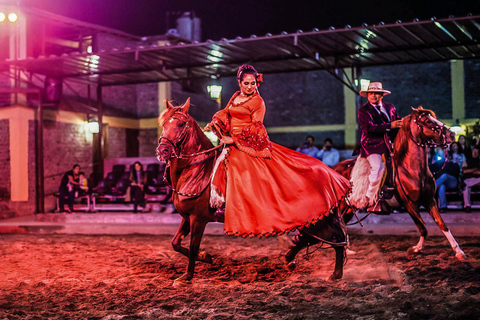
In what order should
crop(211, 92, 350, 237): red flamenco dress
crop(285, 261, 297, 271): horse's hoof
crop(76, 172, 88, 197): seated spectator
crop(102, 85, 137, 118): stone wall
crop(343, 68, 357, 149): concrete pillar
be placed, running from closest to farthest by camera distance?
1. crop(211, 92, 350, 237): red flamenco dress
2. crop(285, 261, 297, 271): horse's hoof
3. crop(76, 172, 88, 197): seated spectator
4. crop(102, 85, 137, 118): stone wall
5. crop(343, 68, 357, 149): concrete pillar

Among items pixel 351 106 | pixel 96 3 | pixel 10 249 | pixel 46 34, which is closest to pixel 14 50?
pixel 46 34

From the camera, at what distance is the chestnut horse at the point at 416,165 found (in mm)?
7053

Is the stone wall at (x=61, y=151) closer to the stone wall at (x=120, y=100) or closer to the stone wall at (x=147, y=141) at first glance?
the stone wall at (x=120, y=100)

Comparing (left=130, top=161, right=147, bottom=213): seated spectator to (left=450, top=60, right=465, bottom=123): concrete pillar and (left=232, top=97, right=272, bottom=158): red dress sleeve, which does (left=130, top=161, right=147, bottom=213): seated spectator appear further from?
(left=450, top=60, right=465, bottom=123): concrete pillar

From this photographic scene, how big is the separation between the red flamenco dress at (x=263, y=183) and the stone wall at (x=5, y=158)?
12783mm

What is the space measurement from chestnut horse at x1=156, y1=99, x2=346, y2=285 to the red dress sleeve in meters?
0.51

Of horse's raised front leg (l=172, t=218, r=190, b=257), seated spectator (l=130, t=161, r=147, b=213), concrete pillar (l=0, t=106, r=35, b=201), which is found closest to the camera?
horse's raised front leg (l=172, t=218, r=190, b=257)

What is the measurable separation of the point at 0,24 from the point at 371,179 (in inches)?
575

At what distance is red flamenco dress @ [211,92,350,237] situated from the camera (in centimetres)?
544

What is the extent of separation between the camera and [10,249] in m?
9.10

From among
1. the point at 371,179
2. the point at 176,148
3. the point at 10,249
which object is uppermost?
the point at 176,148

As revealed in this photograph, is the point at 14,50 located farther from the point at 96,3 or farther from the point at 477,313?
the point at 477,313

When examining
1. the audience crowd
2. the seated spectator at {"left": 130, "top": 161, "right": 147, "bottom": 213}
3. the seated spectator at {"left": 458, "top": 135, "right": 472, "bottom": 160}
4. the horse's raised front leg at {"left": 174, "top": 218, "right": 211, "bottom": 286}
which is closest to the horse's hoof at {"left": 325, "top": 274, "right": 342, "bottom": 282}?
the horse's raised front leg at {"left": 174, "top": 218, "right": 211, "bottom": 286}

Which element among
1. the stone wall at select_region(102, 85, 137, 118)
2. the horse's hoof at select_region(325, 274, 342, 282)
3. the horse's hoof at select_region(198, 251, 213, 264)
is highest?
the stone wall at select_region(102, 85, 137, 118)
